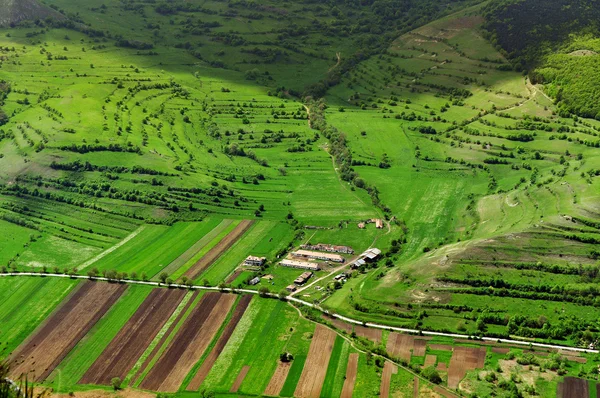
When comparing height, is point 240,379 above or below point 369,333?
below

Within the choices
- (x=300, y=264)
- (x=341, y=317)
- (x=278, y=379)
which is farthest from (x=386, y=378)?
(x=300, y=264)

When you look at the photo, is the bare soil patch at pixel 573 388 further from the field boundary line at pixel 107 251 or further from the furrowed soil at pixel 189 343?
the field boundary line at pixel 107 251

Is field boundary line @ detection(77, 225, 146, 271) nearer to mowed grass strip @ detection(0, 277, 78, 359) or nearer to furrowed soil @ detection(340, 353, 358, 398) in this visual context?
mowed grass strip @ detection(0, 277, 78, 359)

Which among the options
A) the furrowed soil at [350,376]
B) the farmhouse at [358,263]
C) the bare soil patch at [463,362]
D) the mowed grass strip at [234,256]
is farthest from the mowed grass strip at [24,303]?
the bare soil patch at [463,362]

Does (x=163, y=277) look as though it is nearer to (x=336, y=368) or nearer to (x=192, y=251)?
(x=192, y=251)

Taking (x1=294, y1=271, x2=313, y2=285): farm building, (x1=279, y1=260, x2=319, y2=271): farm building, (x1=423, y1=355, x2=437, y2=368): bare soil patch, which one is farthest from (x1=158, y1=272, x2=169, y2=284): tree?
(x1=423, y1=355, x2=437, y2=368): bare soil patch

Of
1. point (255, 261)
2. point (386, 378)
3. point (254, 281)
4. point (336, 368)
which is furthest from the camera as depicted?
point (255, 261)

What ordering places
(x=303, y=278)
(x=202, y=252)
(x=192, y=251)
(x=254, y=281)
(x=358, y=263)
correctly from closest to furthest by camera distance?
(x=254, y=281) → (x=303, y=278) → (x=358, y=263) → (x=202, y=252) → (x=192, y=251)
